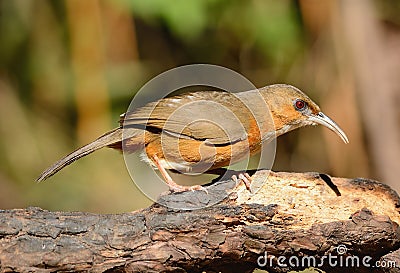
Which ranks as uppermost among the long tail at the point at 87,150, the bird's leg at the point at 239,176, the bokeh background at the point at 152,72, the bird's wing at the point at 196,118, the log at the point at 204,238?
the bokeh background at the point at 152,72

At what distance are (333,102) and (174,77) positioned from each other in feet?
6.42

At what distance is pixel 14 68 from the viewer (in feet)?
28.3

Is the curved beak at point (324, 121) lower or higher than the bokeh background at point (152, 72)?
lower

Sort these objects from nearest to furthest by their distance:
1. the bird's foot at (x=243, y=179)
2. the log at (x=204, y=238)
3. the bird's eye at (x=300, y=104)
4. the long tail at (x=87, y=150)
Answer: the log at (x=204, y=238) → the bird's foot at (x=243, y=179) → the long tail at (x=87, y=150) → the bird's eye at (x=300, y=104)

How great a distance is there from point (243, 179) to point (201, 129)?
2.23 ft

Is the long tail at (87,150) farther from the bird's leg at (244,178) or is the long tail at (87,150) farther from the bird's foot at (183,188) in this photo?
the bird's leg at (244,178)

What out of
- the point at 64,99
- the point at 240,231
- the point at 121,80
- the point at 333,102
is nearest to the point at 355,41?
the point at 333,102

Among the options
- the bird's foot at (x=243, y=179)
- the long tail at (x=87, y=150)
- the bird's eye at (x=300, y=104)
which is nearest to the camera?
the bird's foot at (x=243, y=179)

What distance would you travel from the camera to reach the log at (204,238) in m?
3.88

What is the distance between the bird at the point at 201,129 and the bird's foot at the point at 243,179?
279 millimetres

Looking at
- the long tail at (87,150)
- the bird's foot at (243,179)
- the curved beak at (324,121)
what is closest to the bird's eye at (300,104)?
the curved beak at (324,121)

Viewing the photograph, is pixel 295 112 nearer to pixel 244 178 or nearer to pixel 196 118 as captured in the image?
pixel 196 118

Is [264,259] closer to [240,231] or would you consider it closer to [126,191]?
Result: [240,231]

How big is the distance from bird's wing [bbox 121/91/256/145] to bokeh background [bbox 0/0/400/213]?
3020 mm
